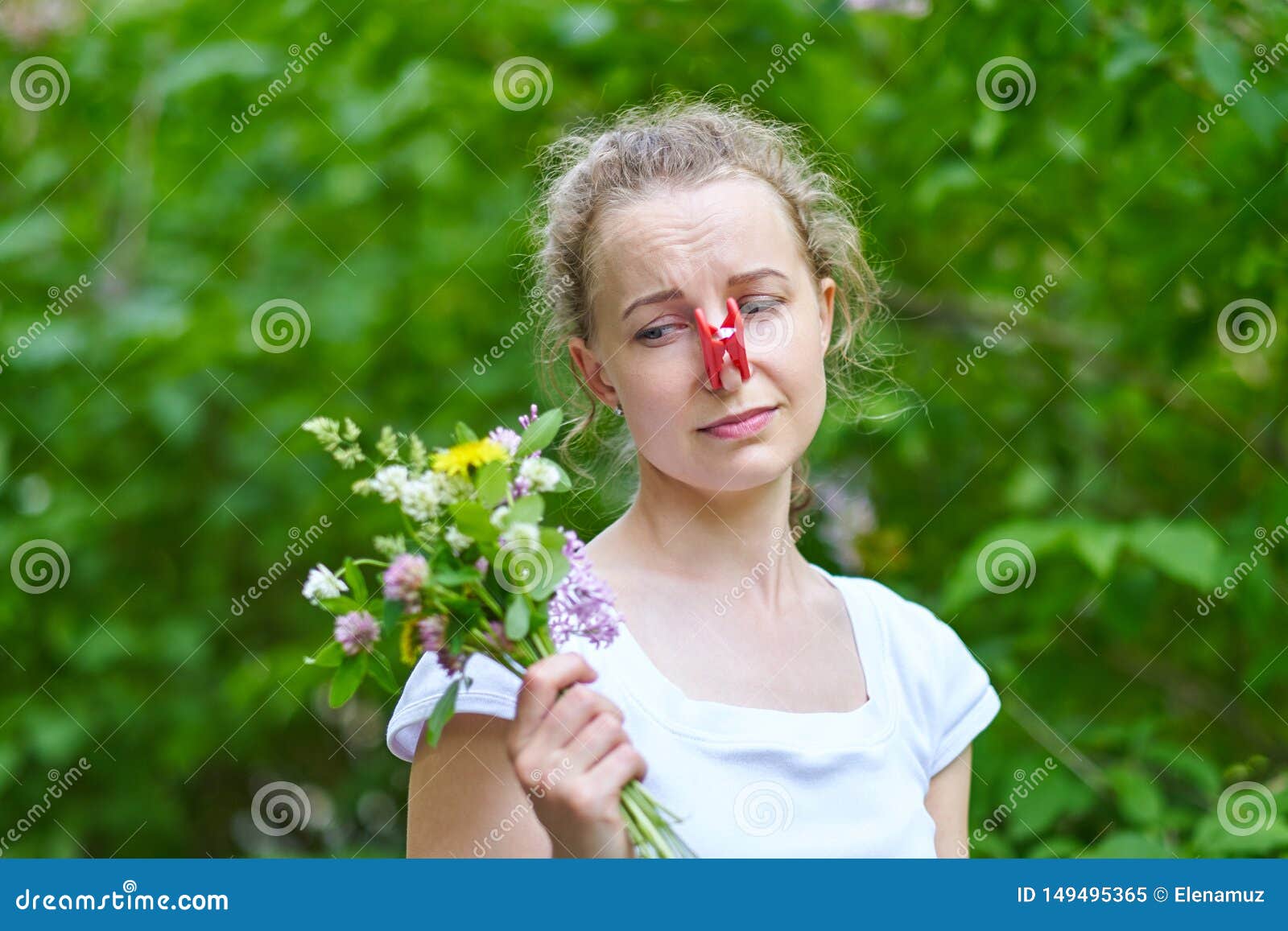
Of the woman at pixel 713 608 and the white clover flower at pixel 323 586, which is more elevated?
the woman at pixel 713 608

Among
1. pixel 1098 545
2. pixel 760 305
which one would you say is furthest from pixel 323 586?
pixel 1098 545

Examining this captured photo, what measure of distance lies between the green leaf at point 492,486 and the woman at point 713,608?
15cm

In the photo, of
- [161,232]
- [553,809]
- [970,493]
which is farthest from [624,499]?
[161,232]

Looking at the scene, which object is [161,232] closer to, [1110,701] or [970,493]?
[970,493]

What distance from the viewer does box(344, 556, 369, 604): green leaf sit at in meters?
1.12

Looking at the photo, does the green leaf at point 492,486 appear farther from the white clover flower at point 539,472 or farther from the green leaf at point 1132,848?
the green leaf at point 1132,848

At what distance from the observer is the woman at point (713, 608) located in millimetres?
1296

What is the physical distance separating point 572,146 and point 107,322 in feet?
4.53

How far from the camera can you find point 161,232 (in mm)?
3219

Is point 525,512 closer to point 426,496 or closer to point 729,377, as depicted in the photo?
point 426,496

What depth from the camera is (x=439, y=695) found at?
130 cm

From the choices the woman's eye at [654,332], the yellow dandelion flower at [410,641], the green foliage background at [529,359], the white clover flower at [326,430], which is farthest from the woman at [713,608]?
the green foliage background at [529,359]

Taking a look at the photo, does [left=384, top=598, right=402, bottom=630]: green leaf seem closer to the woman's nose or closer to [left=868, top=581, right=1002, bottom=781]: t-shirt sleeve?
the woman's nose

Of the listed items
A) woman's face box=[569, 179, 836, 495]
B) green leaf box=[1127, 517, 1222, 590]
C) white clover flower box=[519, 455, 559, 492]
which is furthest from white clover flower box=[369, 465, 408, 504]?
green leaf box=[1127, 517, 1222, 590]
